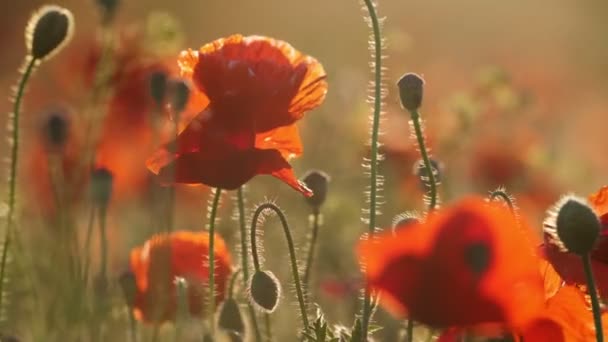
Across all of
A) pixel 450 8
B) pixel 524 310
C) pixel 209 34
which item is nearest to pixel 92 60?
pixel 524 310

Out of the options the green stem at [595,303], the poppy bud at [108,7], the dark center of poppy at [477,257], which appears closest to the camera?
the dark center of poppy at [477,257]

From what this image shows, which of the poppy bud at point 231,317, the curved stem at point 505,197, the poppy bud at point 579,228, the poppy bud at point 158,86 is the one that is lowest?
the poppy bud at point 231,317

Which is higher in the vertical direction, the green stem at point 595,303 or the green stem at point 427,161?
the green stem at point 427,161

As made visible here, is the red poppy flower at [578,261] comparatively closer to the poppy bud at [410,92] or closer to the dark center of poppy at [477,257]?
the poppy bud at [410,92]

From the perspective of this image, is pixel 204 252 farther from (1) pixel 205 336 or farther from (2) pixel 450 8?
(2) pixel 450 8

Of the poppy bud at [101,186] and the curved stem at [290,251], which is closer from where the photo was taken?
the curved stem at [290,251]

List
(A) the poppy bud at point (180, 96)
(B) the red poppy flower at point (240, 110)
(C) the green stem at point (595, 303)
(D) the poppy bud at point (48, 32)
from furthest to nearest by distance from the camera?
1. (A) the poppy bud at point (180, 96)
2. (D) the poppy bud at point (48, 32)
3. (B) the red poppy flower at point (240, 110)
4. (C) the green stem at point (595, 303)

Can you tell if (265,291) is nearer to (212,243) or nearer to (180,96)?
(212,243)

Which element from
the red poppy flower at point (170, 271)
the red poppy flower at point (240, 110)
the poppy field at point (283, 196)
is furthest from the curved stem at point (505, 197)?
the red poppy flower at point (170, 271)

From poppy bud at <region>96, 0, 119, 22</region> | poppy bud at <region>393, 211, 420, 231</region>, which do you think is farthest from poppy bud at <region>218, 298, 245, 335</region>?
poppy bud at <region>96, 0, 119, 22</region>
